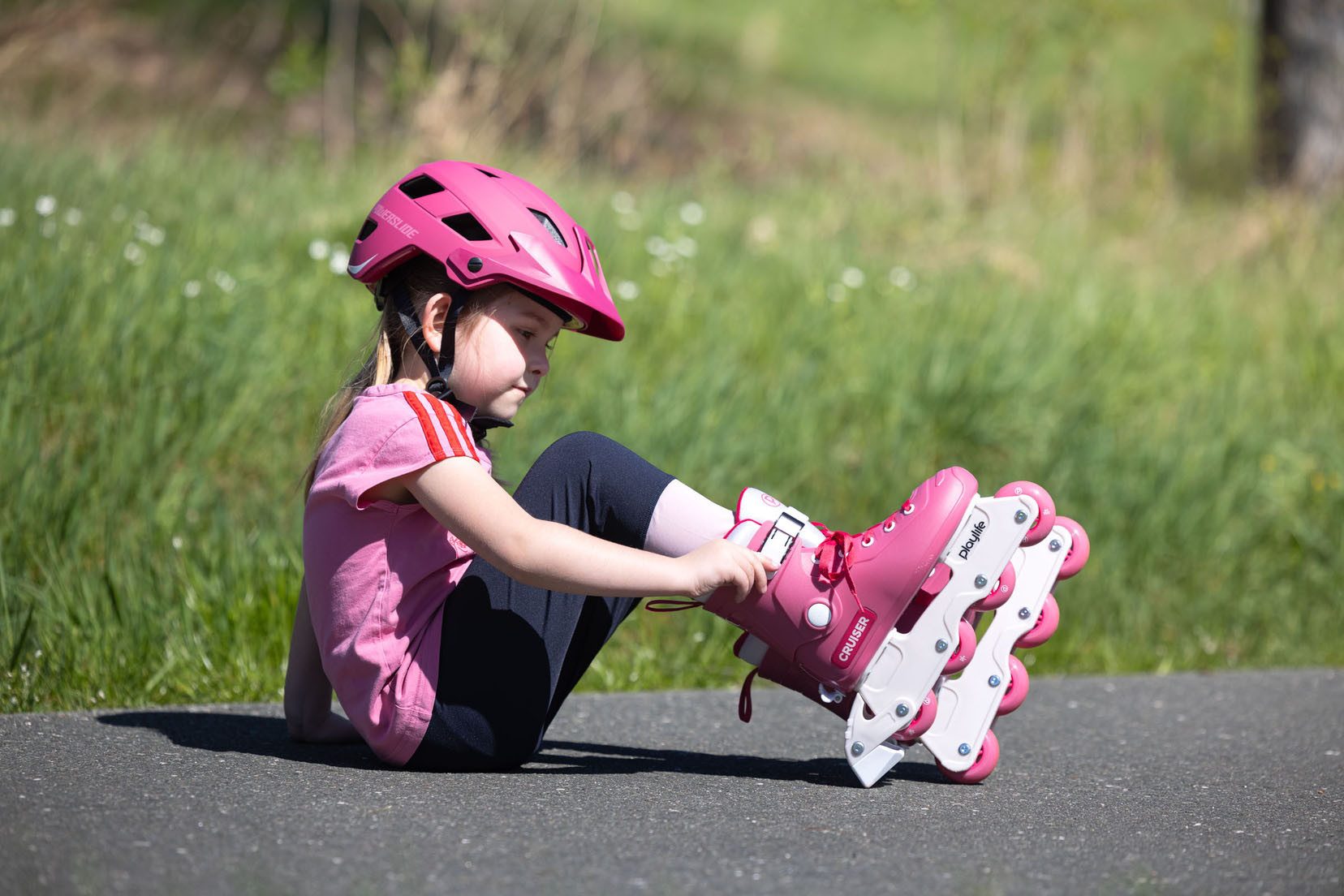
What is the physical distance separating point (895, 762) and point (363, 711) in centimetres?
101

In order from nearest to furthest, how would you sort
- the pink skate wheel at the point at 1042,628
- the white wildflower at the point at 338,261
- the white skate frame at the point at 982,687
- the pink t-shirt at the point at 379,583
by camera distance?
the pink t-shirt at the point at 379,583, the white skate frame at the point at 982,687, the pink skate wheel at the point at 1042,628, the white wildflower at the point at 338,261

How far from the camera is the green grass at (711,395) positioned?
406cm

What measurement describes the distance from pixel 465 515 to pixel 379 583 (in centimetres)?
27

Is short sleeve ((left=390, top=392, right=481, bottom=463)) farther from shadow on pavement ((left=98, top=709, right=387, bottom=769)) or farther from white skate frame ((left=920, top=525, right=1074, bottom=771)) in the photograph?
white skate frame ((left=920, top=525, right=1074, bottom=771))

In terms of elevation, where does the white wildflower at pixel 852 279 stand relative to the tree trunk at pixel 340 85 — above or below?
below

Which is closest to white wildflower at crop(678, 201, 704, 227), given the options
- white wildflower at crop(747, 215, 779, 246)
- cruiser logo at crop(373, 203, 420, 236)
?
white wildflower at crop(747, 215, 779, 246)

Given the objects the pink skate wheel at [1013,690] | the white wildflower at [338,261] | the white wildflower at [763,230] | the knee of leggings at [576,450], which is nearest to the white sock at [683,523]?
the knee of leggings at [576,450]

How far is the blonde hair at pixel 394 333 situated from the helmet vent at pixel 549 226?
0.15 m

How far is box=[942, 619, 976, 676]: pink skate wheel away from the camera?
2.77m

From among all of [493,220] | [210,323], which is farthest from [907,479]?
[493,220]

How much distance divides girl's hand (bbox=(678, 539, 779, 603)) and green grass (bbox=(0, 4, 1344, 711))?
5.03ft

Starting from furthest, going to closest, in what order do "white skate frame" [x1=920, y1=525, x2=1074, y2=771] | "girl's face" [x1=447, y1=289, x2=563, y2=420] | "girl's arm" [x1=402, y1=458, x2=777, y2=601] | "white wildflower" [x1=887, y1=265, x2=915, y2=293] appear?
"white wildflower" [x1=887, y1=265, x2=915, y2=293] < "white skate frame" [x1=920, y1=525, x2=1074, y2=771] < "girl's face" [x1=447, y1=289, x2=563, y2=420] < "girl's arm" [x1=402, y1=458, x2=777, y2=601]

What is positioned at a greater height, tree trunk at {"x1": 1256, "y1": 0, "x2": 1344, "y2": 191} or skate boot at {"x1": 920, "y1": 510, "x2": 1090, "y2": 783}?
tree trunk at {"x1": 1256, "y1": 0, "x2": 1344, "y2": 191}

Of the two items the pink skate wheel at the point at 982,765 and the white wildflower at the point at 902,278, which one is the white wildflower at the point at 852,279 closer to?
the white wildflower at the point at 902,278
